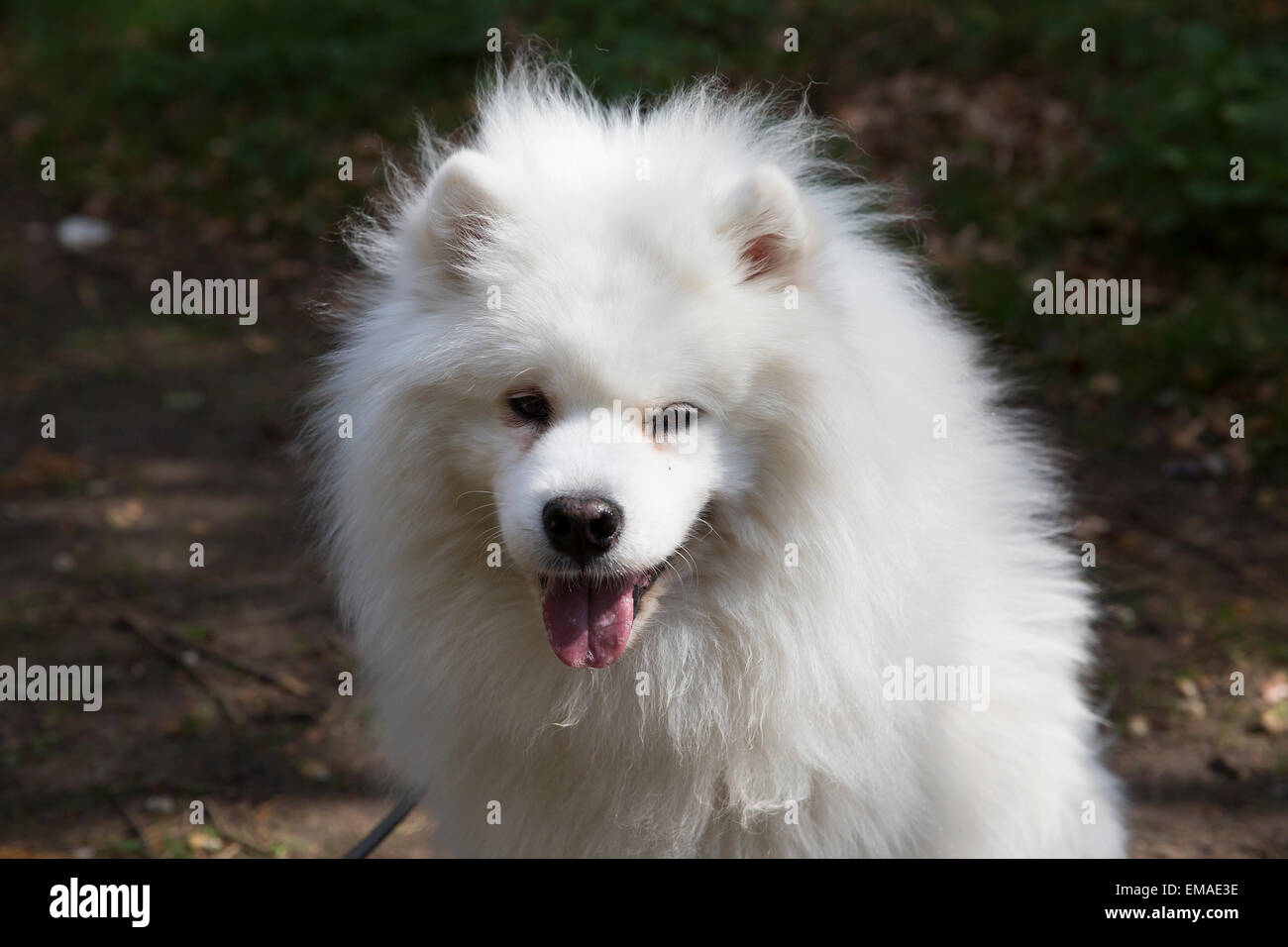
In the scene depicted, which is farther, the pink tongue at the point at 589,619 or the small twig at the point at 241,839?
the small twig at the point at 241,839

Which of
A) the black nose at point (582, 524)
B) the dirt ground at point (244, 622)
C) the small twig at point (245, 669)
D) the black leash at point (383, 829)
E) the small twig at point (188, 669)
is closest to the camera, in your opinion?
the black nose at point (582, 524)

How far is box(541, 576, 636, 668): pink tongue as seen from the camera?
9.32 ft

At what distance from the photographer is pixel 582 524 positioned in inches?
104

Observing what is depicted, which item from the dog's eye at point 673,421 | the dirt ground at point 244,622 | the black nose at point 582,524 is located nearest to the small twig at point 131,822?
the dirt ground at point 244,622

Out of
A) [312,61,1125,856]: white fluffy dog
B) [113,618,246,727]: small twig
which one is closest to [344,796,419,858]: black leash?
[312,61,1125,856]: white fluffy dog

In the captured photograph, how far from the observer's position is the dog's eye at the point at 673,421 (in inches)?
108

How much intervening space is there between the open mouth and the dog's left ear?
729mm

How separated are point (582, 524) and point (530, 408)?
0.34m

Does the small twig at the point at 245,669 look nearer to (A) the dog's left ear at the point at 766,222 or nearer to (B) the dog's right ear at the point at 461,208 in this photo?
(B) the dog's right ear at the point at 461,208

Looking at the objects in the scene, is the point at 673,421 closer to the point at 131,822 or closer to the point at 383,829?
the point at 383,829

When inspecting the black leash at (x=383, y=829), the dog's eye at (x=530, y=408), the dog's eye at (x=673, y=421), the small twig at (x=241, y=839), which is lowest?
the small twig at (x=241, y=839)

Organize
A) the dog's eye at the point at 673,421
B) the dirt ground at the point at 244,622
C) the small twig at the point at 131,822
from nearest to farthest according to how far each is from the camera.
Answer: the dog's eye at the point at 673,421
the small twig at the point at 131,822
the dirt ground at the point at 244,622

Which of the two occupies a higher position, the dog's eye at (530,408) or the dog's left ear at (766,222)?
the dog's left ear at (766,222)

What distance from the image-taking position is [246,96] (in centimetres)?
978
